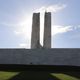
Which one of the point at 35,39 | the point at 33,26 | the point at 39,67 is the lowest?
the point at 39,67

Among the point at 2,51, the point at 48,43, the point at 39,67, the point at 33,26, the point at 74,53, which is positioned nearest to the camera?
the point at 39,67

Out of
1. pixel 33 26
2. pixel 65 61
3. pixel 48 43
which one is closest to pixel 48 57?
pixel 65 61

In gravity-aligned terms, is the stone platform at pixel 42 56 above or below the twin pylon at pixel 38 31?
below

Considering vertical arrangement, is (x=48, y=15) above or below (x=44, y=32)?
above

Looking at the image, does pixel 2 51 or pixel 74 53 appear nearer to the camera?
pixel 74 53

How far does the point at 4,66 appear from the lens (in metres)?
25.9

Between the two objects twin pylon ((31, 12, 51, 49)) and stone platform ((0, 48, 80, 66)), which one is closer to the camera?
stone platform ((0, 48, 80, 66))

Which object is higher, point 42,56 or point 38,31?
point 38,31

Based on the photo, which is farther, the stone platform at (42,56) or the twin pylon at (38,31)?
the twin pylon at (38,31)

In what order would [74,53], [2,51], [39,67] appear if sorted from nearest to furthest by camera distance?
[39,67], [74,53], [2,51]

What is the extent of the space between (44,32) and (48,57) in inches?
778

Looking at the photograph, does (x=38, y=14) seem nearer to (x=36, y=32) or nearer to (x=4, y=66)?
(x=36, y=32)

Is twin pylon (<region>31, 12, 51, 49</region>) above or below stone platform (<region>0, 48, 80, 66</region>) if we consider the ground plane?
above

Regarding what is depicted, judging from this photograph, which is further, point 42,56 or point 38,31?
point 38,31
